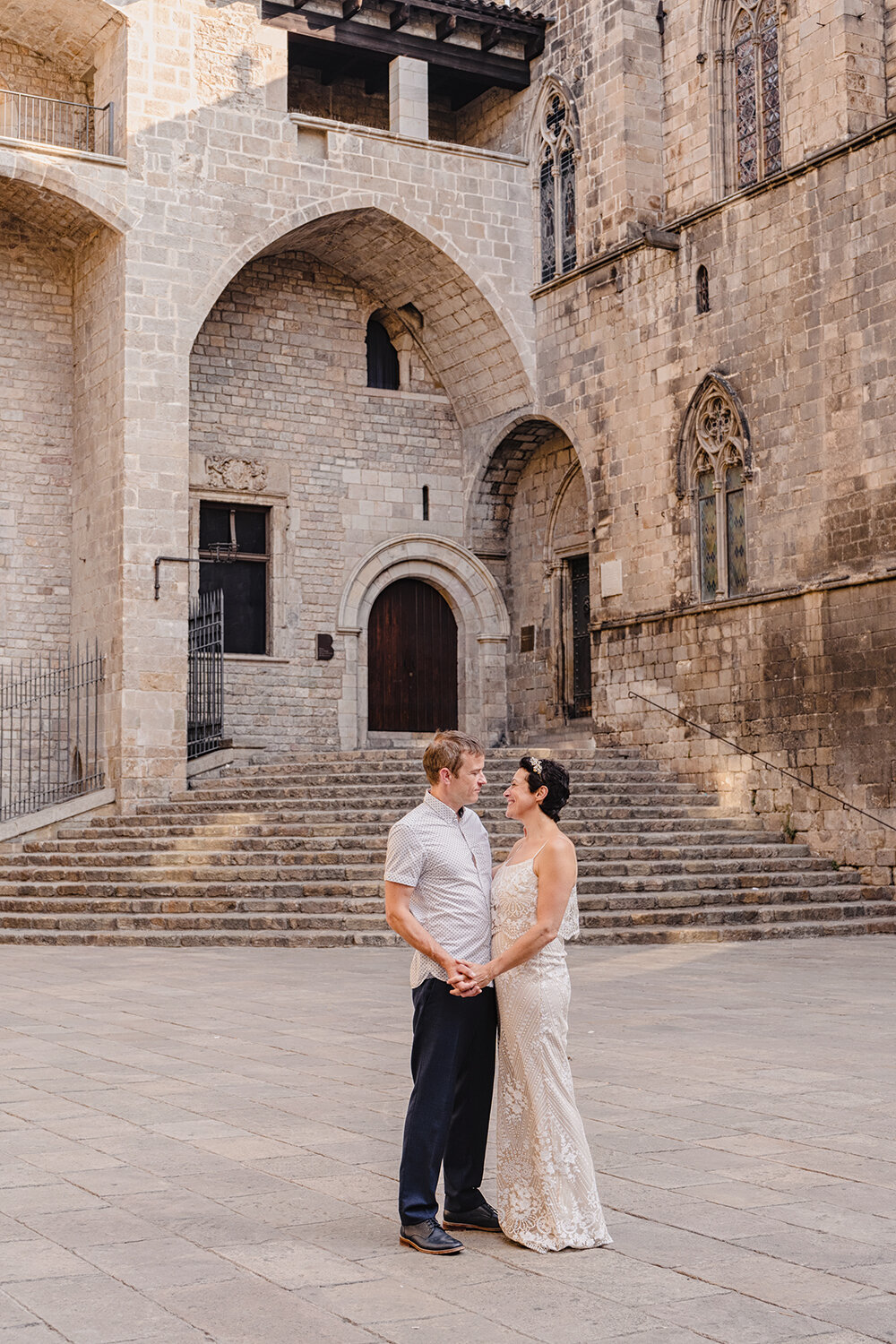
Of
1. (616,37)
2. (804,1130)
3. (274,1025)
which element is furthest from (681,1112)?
(616,37)

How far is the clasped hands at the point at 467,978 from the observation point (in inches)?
164

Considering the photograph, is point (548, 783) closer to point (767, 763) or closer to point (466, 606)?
point (767, 763)

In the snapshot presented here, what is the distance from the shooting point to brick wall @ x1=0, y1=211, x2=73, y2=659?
1906 centimetres

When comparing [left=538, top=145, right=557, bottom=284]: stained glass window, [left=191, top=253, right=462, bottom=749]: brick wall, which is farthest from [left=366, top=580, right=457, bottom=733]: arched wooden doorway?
[left=538, top=145, right=557, bottom=284]: stained glass window

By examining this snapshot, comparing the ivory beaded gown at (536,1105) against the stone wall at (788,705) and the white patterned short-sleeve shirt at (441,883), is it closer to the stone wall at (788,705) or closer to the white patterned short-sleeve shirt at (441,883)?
the white patterned short-sleeve shirt at (441,883)

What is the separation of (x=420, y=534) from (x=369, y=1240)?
56.4 feet

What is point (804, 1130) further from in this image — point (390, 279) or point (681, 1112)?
point (390, 279)

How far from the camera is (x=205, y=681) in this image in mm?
18688

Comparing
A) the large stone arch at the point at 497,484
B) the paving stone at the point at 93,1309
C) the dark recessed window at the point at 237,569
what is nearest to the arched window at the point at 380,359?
the large stone arch at the point at 497,484

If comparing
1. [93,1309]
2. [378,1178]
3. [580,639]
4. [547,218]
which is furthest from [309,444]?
[93,1309]

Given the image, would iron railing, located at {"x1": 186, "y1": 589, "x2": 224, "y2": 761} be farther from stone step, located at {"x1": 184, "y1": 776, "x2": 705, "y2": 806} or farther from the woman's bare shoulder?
the woman's bare shoulder

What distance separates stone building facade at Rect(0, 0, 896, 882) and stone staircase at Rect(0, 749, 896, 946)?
0.92 meters

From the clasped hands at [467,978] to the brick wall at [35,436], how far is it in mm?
15648

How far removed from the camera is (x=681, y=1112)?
578 cm
